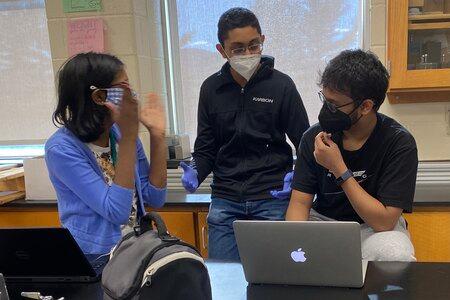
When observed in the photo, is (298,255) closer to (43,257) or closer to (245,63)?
(43,257)

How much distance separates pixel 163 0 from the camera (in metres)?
2.61

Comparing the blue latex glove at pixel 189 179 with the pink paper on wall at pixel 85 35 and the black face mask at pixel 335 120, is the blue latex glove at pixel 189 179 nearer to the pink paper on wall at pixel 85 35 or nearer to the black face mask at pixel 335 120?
the black face mask at pixel 335 120

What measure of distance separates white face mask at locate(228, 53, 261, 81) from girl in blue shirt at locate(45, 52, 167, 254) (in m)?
0.54

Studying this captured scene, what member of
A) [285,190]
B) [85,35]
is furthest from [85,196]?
[85,35]

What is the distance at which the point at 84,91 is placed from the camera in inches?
55.7

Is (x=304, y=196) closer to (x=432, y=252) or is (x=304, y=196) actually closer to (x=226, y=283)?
(x=226, y=283)

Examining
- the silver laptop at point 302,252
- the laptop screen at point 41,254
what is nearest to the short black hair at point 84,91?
the laptop screen at point 41,254

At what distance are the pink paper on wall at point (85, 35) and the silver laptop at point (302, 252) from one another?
1.71 meters

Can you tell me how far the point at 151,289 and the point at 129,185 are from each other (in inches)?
22.9

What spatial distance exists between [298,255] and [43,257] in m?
0.65

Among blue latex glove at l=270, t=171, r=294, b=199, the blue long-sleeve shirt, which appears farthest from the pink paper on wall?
blue latex glove at l=270, t=171, r=294, b=199

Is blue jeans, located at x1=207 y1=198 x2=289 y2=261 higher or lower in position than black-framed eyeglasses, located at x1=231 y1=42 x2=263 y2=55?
lower

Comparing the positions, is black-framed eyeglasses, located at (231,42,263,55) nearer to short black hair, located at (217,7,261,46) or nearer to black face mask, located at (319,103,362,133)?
short black hair, located at (217,7,261,46)

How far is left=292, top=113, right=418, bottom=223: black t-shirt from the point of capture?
4.73ft
